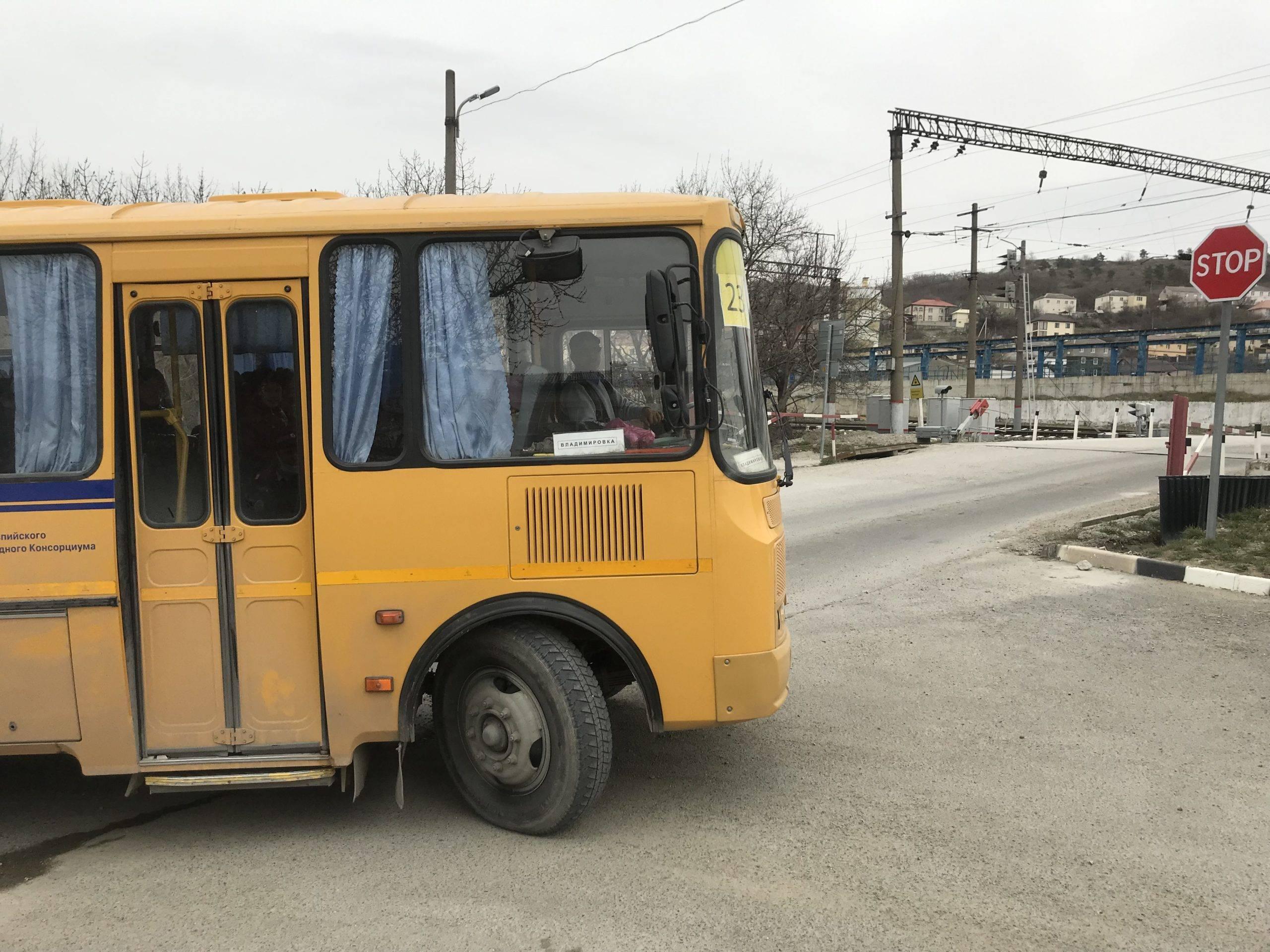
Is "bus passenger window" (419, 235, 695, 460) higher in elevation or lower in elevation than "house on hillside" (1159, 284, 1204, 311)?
lower

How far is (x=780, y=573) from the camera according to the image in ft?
14.4

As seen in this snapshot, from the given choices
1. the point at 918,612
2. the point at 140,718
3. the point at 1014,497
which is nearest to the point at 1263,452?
the point at 1014,497

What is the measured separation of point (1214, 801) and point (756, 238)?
3251 cm

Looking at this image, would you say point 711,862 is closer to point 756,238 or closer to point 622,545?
point 622,545

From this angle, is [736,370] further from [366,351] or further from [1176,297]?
[1176,297]

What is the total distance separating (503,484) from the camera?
404cm

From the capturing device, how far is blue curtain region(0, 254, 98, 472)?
4.03 m

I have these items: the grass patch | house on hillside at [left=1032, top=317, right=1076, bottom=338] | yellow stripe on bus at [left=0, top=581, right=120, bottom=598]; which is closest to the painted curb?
the grass patch

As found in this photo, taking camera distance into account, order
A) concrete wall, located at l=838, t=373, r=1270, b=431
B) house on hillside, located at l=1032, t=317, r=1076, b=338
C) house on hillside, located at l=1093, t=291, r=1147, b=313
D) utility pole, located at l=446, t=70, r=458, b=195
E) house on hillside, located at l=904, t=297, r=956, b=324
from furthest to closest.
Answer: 1. house on hillside, located at l=904, t=297, r=956, b=324
2. house on hillside, located at l=1032, t=317, r=1076, b=338
3. house on hillside, located at l=1093, t=291, r=1147, b=313
4. concrete wall, located at l=838, t=373, r=1270, b=431
5. utility pole, located at l=446, t=70, r=458, b=195

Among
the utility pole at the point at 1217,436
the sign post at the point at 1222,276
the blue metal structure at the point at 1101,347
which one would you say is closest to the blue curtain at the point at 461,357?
the sign post at the point at 1222,276

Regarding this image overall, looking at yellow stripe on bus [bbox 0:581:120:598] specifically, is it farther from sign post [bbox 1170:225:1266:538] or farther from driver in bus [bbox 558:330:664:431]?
sign post [bbox 1170:225:1266:538]

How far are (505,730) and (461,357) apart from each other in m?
1.56

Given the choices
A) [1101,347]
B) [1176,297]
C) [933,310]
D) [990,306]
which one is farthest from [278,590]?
[933,310]

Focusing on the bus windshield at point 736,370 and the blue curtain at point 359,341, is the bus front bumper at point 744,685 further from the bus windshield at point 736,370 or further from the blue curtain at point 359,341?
the blue curtain at point 359,341
